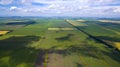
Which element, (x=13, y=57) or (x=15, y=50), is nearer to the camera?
(x=13, y=57)

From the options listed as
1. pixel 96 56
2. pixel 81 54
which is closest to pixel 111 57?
pixel 96 56

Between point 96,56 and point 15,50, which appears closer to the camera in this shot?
point 96,56

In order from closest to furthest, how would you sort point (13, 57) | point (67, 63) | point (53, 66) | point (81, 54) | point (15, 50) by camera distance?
point (53, 66) < point (67, 63) < point (13, 57) < point (81, 54) < point (15, 50)

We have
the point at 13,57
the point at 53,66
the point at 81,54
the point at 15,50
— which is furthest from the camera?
the point at 15,50

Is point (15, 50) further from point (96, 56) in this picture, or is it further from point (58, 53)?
point (96, 56)

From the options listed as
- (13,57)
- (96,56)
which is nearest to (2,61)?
(13,57)

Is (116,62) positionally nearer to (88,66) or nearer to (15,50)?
(88,66)

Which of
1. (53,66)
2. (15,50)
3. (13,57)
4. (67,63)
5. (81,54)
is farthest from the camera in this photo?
(15,50)

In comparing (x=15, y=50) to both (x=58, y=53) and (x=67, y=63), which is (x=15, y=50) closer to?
(x=58, y=53)

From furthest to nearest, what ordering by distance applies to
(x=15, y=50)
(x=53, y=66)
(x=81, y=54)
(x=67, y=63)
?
(x=15, y=50) < (x=81, y=54) < (x=67, y=63) < (x=53, y=66)
